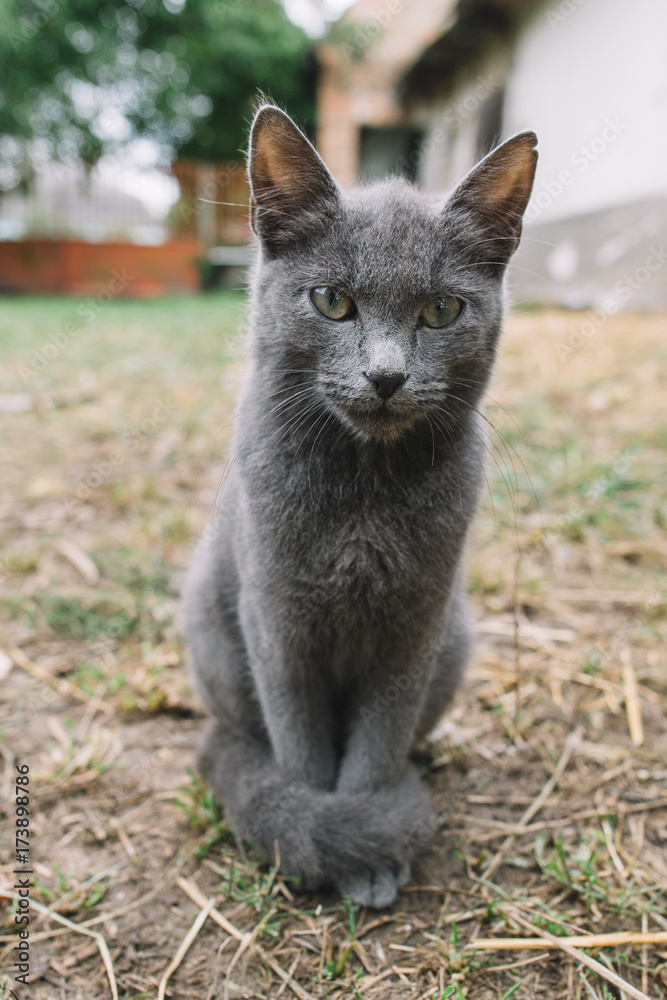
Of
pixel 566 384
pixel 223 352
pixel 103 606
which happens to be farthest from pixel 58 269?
pixel 103 606

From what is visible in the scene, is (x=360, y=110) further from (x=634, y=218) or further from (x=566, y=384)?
(x=566, y=384)

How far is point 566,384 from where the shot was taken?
3.84 m

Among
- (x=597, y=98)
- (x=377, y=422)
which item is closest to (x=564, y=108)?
(x=597, y=98)

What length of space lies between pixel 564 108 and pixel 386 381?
6016 millimetres

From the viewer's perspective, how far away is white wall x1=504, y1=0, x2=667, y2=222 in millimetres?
4859

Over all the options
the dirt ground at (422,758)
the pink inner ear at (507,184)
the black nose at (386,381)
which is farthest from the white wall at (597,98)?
the black nose at (386,381)

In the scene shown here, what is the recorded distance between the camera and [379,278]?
1183 millimetres

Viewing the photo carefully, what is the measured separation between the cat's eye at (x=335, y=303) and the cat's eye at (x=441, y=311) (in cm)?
13

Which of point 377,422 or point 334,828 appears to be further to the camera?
point 334,828

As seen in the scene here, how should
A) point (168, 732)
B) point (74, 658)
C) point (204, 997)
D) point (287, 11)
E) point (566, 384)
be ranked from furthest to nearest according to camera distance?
point (287, 11) → point (566, 384) → point (74, 658) → point (168, 732) → point (204, 997)

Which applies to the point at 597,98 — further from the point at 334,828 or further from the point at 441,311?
the point at 334,828

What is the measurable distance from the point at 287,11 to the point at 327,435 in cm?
1269

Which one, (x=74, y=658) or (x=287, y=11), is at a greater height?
(x=287, y=11)

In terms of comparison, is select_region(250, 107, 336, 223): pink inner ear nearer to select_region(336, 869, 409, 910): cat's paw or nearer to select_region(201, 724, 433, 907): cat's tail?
select_region(201, 724, 433, 907): cat's tail
